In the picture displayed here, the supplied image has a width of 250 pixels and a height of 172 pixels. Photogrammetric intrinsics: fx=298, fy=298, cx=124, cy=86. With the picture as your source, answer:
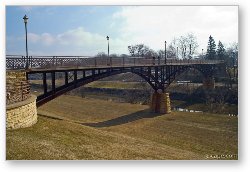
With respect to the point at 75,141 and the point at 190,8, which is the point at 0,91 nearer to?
the point at 75,141

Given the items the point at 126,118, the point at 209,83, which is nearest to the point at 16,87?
the point at 126,118

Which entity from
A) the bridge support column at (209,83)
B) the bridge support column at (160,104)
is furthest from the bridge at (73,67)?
the bridge support column at (209,83)

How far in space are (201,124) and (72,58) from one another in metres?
13.6

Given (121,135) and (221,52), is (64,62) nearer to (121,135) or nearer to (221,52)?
(121,135)

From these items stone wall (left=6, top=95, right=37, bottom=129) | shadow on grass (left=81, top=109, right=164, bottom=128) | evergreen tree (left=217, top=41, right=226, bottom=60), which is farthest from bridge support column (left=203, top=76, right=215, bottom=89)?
stone wall (left=6, top=95, right=37, bottom=129)

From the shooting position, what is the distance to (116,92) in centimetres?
5866

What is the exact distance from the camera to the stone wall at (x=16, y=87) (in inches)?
530

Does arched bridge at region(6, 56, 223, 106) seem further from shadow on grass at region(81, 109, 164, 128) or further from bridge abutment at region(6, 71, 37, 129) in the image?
shadow on grass at region(81, 109, 164, 128)

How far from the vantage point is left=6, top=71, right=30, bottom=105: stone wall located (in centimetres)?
1347

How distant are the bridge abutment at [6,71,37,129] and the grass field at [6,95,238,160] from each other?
1.19 ft

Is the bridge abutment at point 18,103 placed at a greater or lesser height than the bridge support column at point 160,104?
greater

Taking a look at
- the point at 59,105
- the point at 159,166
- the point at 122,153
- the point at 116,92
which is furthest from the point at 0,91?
the point at 116,92

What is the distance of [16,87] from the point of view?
14.1m

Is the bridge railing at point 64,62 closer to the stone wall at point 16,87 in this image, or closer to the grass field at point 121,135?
the stone wall at point 16,87
